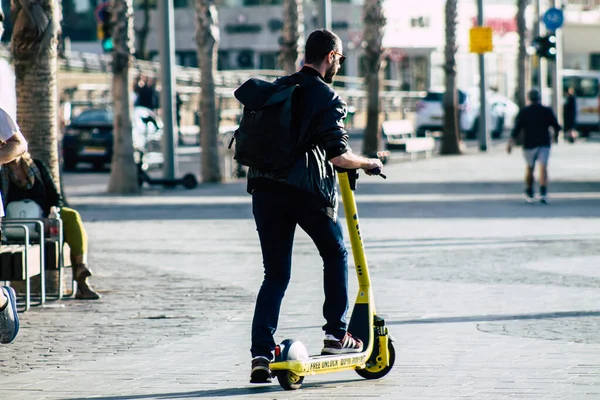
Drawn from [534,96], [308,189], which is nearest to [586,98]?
[534,96]

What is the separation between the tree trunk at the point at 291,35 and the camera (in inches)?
1129

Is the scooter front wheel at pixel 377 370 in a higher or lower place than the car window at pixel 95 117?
lower

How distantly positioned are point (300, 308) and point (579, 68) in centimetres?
6774

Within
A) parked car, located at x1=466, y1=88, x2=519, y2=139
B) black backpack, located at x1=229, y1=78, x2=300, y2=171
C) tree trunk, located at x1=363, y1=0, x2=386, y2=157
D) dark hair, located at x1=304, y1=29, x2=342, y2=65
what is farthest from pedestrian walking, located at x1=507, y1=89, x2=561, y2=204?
parked car, located at x1=466, y1=88, x2=519, y2=139

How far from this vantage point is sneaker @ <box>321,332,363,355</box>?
7293 millimetres

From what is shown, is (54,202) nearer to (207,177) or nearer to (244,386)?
(244,386)

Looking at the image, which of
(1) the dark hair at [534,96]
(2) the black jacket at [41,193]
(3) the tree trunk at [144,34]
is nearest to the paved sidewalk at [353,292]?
(2) the black jacket at [41,193]

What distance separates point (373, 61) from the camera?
32.4 meters

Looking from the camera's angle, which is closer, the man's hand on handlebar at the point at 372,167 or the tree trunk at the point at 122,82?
the man's hand on handlebar at the point at 372,167

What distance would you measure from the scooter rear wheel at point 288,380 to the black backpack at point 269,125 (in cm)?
101

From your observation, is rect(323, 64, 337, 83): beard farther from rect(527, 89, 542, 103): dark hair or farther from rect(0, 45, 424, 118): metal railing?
rect(0, 45, 424, 118): metal railing

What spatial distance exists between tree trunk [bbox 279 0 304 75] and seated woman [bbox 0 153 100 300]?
17.9 m

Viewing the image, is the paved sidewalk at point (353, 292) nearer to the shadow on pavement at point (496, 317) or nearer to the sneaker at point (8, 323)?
the shadow on pavement at point (496, 317)

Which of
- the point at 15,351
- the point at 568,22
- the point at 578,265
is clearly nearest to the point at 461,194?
the point at 578,265
